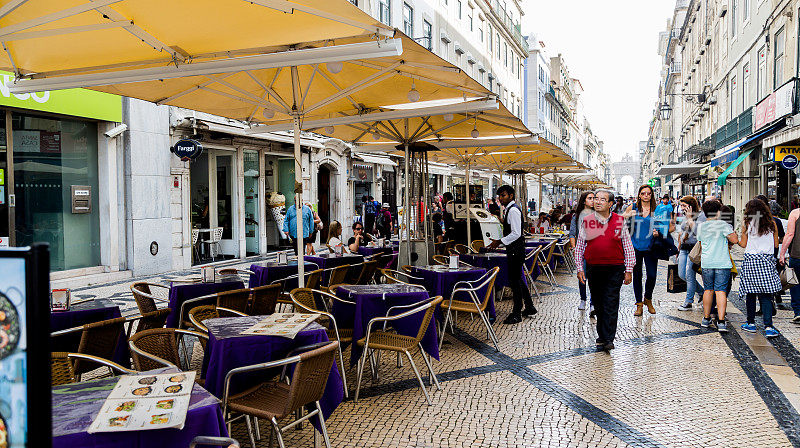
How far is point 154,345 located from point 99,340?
71 centimetres

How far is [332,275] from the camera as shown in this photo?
722 cm

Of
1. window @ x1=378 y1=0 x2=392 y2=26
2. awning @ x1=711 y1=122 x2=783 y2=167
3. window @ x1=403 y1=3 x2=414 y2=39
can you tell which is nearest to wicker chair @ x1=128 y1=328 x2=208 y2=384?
awning @ x1=711 y1=122 x2=783 y2=167

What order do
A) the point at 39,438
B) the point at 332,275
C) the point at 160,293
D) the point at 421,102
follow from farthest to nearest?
the point at 160,293
the point at 421,102
the point at 332,275
the point at 39,438

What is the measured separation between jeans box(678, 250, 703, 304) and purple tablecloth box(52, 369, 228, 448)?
26.6 ft

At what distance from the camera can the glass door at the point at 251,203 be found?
16672mm

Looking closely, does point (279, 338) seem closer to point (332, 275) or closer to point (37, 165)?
point (332, 275)

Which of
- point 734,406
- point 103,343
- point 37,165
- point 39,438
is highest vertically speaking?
point 37,165

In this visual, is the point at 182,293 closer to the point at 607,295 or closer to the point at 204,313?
the point at 204,313

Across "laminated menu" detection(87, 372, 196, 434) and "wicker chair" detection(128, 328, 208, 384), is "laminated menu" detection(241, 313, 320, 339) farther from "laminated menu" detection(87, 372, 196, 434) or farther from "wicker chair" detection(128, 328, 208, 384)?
"laminated menu" detection(87, 372, 196, 434)

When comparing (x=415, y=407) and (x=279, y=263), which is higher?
(x=279, y=263)

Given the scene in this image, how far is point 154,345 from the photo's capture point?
390 centimetres

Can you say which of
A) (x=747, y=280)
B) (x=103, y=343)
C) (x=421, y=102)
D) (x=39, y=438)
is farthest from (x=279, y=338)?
(x=747, y=280)

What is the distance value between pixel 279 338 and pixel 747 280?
610 cm

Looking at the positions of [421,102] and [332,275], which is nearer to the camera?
[332,275]
